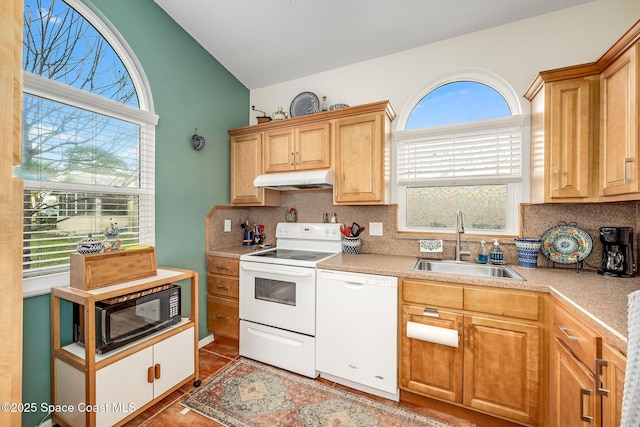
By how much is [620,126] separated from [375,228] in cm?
173

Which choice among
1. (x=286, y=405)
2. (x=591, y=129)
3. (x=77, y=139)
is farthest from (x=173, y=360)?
(x=591, y=129)

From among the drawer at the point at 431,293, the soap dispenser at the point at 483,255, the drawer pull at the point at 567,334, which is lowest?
the drawer pull at the point at 567,334

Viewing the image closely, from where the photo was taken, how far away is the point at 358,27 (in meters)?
2.34

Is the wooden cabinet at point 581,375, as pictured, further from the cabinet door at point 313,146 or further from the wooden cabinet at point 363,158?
the cabinet door at point 313,146

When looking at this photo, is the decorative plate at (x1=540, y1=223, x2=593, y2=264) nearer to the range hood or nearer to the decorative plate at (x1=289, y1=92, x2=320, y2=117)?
the range hood

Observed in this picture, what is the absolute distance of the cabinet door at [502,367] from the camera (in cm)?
161

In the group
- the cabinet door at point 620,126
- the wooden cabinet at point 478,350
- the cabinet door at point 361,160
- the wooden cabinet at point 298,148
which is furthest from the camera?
the wooden cabinet at point 298,148

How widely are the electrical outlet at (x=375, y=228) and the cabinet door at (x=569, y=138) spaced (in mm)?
1292

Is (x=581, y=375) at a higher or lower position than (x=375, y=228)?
lower

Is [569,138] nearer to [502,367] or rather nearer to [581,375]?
[581,375]

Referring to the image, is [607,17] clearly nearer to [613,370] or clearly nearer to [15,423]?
[613,370]

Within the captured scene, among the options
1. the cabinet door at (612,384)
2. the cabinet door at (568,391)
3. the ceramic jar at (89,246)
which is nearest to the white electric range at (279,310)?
the ceramic jar at (89,246)

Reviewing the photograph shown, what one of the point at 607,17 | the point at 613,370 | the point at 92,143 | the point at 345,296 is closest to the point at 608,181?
the point at 613,370

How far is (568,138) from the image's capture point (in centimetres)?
177
